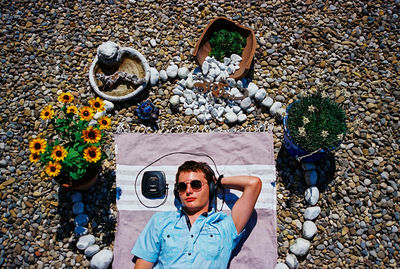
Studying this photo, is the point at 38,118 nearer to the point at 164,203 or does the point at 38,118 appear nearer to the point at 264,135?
the point at 164,203

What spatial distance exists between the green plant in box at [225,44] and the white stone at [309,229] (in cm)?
256

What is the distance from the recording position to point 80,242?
399cm

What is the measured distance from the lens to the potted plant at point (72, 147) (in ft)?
10.5

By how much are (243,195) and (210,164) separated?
26.7 inches

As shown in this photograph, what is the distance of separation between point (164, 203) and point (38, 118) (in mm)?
2223

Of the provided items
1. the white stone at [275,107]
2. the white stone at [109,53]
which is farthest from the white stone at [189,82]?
the white stone at [275,107]

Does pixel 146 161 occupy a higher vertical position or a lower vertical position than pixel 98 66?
lower

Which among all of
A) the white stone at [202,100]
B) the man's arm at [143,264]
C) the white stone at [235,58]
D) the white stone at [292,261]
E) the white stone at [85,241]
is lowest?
the white stone at [85,241]

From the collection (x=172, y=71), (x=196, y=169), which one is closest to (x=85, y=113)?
(x=196, y=169)

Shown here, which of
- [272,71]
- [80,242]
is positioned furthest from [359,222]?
[80,242]

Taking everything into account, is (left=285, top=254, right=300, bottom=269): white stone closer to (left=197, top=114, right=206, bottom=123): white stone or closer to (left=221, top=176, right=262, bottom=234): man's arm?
(left=221, top=176, right=262, bottom=234): man's arm

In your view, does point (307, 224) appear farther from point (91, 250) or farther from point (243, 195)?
point (91, 250)

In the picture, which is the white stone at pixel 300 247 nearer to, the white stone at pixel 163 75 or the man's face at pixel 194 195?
the man's face at pixel 194 195

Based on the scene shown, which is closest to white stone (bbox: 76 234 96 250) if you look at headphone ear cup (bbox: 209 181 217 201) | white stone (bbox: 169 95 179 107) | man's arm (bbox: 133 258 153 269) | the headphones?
man's arm (bbox: 133 258 153 269)
